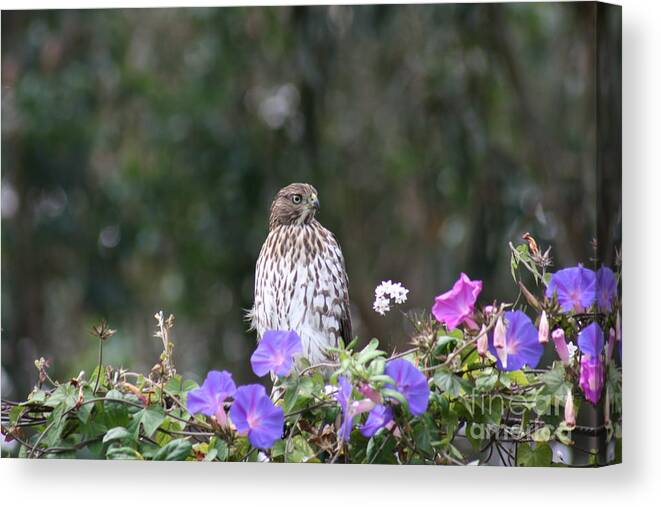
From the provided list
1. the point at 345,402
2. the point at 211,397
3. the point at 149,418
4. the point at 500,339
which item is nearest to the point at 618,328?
the point at 500,339

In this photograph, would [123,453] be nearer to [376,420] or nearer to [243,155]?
[376,420]

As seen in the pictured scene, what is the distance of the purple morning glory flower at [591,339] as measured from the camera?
255 centimetres

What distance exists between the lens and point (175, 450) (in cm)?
263

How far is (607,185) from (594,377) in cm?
36

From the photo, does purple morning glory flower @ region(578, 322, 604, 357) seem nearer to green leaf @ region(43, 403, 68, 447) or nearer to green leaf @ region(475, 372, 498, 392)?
green leaf @ region(475, 372, 498, 392)

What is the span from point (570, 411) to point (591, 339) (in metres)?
0.14

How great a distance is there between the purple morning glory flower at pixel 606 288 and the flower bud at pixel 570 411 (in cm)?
17

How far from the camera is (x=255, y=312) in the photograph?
2.78 metres

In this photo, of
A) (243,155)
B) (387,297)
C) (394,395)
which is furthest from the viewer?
(243,155)

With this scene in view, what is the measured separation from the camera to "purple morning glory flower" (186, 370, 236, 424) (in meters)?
2.61

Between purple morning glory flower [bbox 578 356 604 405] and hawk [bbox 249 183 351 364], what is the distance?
456 millimetres

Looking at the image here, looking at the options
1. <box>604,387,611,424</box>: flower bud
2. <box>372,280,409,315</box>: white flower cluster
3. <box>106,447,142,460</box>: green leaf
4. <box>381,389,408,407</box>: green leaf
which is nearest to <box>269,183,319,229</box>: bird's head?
<box>372,280,409,315</box>: white flower cluster

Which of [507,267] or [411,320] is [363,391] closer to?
[411,320]

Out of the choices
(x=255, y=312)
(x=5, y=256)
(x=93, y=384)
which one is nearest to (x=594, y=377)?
(x=255, y=312)
